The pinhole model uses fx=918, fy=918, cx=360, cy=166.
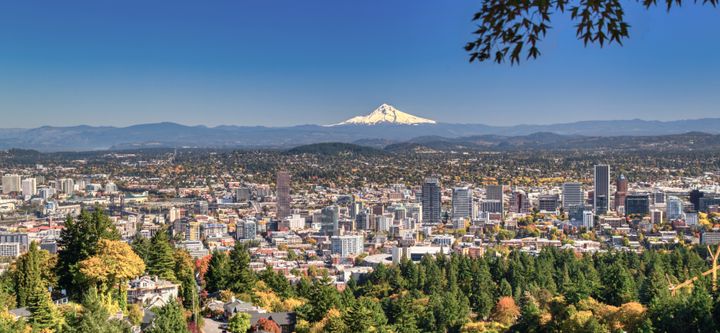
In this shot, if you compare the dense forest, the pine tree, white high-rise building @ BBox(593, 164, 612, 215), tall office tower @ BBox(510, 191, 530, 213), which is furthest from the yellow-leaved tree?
tall office tower @ BBox(510, 191, 530, 213)

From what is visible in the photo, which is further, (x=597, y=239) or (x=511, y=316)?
(x=597, y=239)

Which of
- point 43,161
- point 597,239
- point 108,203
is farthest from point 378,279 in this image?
point 43,161

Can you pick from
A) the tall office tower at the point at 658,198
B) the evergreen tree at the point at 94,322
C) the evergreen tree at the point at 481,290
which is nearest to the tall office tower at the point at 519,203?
the tall office tower at the point at 658,198

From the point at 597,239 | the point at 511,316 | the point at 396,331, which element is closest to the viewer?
the point at 396,331

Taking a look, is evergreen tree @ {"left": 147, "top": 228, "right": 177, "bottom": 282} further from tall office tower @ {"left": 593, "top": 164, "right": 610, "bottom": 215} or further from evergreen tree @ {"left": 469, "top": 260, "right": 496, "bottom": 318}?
tall office tower @ {"left": 593, "top": 164, "right": 610, "bottom": 215}

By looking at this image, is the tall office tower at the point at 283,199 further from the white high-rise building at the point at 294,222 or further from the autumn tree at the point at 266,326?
the autumn tree at the point at 266,326

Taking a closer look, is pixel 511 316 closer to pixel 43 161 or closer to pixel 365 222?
pixel 365 222

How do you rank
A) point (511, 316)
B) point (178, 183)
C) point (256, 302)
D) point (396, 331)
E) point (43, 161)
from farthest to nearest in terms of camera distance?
point (43, 161), point (178, 183), point (511, 316), point (256, 302), point (396, 331)
